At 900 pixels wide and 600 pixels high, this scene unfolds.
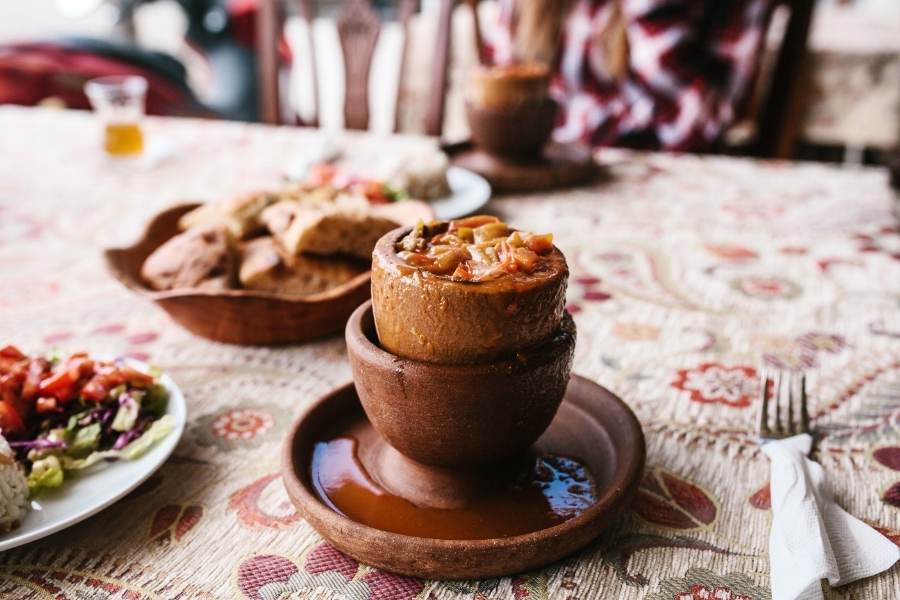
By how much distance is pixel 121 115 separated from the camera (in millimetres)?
1632

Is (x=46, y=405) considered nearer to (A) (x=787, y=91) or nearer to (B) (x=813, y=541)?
(B) (x=813, y=541)

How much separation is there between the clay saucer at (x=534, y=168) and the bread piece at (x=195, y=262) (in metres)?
0.65

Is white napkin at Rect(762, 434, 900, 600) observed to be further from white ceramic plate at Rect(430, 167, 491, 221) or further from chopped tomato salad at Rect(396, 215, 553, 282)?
white ceramic plate at Rect(430, 167, 491, 221)

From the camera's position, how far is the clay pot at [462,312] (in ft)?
1.78

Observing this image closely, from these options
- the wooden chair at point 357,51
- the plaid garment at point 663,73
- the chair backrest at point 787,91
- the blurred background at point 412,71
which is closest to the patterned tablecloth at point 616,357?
the wooden chair at point 357,51

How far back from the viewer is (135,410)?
2.35ft

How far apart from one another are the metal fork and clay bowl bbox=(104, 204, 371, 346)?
0.43 metres

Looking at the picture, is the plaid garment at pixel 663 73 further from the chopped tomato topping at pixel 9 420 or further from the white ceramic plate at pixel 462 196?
the chopped tomato topping at pixel 9 420

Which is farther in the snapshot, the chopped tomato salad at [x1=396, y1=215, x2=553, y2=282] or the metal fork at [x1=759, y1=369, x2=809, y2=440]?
the metal fork at [x1=759, y1=369, x2=809, y2=440]

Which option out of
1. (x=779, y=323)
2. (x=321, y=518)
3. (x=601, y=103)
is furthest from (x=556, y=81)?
(x=321, y=518)

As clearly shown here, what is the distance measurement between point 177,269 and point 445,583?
55cm

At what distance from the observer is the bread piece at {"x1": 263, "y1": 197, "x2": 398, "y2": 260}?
94cm

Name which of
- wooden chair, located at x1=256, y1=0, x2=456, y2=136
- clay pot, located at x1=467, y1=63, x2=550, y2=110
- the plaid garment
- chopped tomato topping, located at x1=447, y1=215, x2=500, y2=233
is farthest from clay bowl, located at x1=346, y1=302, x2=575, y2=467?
the plaid garment

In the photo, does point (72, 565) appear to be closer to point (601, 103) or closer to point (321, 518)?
point (321, 518)
